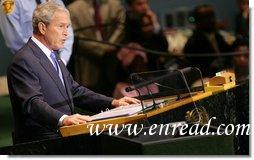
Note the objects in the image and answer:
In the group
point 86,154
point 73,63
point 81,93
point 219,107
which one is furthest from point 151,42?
point 86,154

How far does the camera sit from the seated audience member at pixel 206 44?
5.07 m

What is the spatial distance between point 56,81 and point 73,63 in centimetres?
155

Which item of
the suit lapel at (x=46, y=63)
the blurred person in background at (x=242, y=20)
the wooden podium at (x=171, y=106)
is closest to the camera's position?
the wooden podium at (x=171, y=106)

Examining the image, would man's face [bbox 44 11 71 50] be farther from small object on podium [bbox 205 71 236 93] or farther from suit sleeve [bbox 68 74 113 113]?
small object on podium [bbox 205 71 236 93]

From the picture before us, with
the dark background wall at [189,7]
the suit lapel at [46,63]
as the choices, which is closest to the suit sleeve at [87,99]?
the suit lapel at [46,63]

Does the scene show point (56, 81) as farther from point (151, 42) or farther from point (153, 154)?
point (151, 42)

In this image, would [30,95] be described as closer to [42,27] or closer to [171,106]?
[42,27]

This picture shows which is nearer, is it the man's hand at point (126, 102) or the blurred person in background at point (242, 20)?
the man's hand at point (126, 102)

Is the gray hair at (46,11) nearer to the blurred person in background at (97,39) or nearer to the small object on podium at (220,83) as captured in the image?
the small object on podium at (220,83)

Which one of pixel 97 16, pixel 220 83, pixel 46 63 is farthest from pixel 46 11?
pixel 97 16

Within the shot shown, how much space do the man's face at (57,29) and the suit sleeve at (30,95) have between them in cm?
16

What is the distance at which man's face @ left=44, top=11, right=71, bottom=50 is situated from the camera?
3.25 metres

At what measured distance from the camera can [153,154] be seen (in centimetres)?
249

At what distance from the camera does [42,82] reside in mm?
3287
